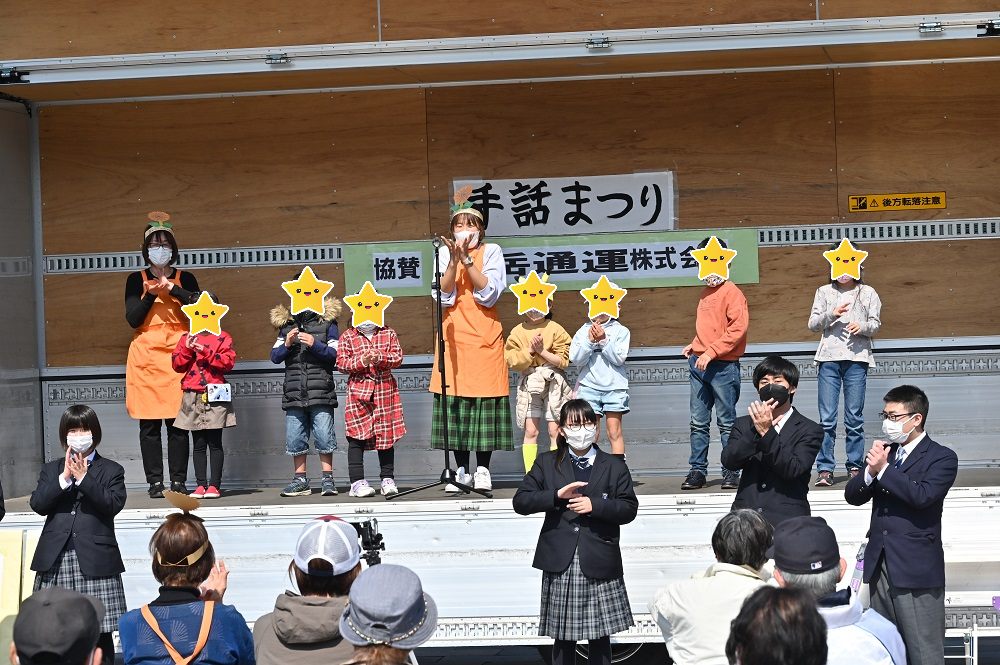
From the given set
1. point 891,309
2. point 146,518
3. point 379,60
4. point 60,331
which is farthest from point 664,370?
point 60,331

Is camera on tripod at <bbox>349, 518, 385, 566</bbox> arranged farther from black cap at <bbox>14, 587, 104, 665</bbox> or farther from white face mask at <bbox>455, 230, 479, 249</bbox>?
white face mask at <bbox>455, 230, 479, 249</bbox>

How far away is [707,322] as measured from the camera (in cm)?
923

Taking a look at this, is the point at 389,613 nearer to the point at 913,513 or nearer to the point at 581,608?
the point at 581,608

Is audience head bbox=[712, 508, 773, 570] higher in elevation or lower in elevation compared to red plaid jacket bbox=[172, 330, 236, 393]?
lower

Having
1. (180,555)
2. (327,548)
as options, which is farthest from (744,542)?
(180,555)

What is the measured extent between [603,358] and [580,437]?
2971 mm

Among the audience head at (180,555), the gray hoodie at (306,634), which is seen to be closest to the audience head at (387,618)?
the gray hoodie at (306,634)

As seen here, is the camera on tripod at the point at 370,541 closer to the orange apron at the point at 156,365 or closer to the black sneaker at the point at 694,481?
the black sneaker at the point at 694,481

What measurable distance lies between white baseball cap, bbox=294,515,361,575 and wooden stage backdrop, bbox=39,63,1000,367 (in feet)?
21.3

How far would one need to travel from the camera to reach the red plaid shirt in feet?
30.1

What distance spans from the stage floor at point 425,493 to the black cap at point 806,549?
13.2 feet

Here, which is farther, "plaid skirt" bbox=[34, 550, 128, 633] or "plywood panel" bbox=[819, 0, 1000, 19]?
"plywood panel" bbox=[819, 0, 1000, 19]

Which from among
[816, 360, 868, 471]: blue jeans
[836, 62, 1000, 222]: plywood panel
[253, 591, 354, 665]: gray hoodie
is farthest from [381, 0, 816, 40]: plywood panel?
[253, 591, 354, 665]: gray hoodie

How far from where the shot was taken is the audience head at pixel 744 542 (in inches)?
184
